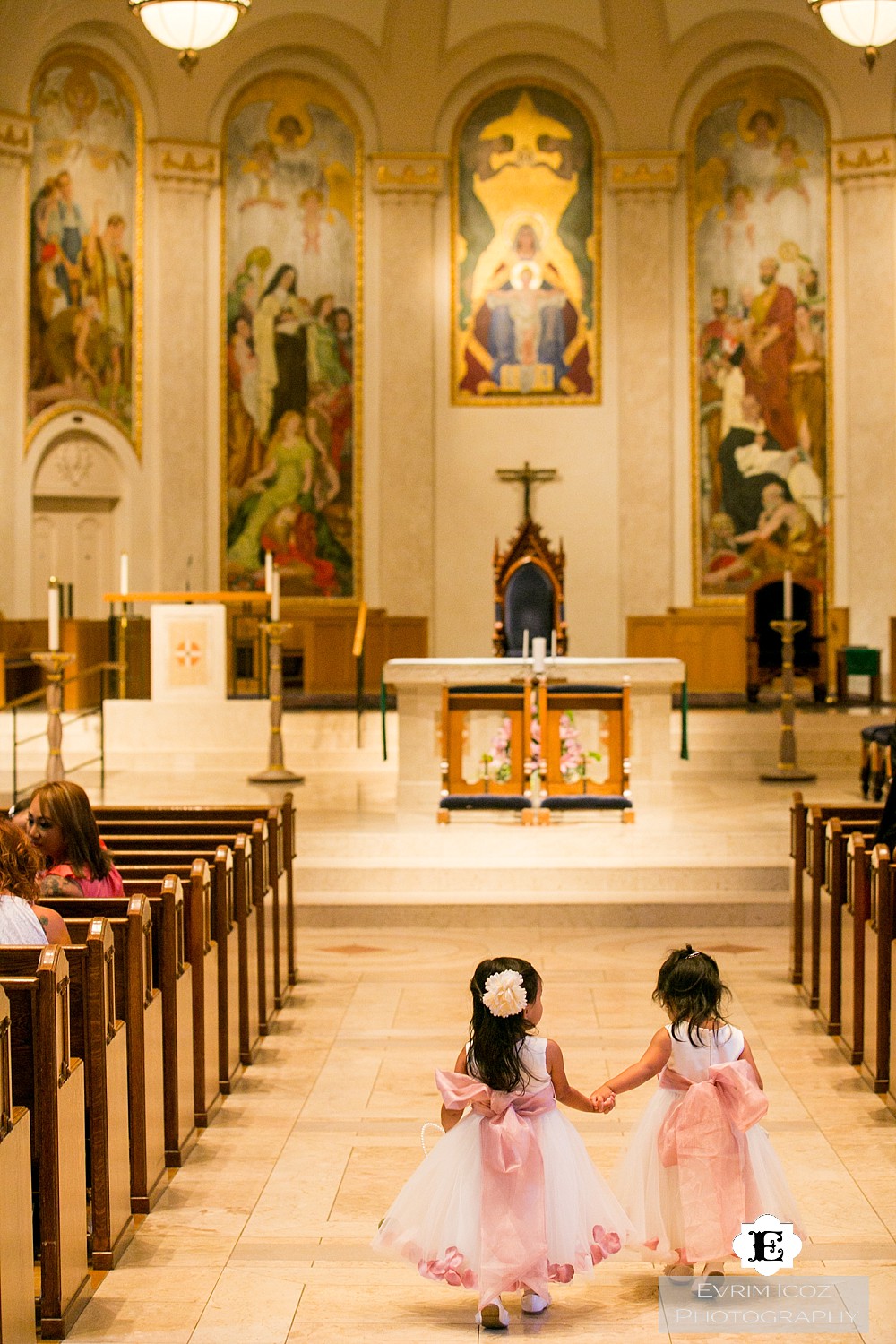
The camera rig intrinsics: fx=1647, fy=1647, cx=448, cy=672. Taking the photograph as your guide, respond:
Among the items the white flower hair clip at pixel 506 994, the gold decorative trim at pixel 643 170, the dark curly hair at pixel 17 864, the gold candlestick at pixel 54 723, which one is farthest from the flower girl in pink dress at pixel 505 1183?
the gold decorative trim at pixel 643 170

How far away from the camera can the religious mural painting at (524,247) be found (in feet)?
59.9

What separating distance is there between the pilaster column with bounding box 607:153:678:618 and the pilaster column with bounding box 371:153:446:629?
83.4 inches

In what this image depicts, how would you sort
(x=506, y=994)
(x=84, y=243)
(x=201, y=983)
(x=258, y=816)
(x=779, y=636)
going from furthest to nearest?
(x=84, y=243), (x=779, y=636), (x=258, y=816), (x=201, y=983), (x=506, y=994)

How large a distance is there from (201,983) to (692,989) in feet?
6.97

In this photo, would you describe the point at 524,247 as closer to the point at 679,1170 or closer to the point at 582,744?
the point at 582,744

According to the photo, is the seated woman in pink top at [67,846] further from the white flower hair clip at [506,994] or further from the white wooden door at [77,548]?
the white wooden door at [77,548]

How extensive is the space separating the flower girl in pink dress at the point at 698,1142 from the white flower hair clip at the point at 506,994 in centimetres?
35

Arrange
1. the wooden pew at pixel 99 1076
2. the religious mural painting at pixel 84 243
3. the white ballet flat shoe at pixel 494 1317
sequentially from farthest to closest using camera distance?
the religious mural painting at pixel 84 243, the wooden pew at pixel 99 1076, the white ballet flat shoe at pixel 494 1317

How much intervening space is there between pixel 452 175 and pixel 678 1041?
1557 cm

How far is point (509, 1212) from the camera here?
12.4 ft

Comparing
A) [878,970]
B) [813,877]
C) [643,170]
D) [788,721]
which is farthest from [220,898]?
[643,170]

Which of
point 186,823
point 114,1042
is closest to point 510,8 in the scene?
point 186,823

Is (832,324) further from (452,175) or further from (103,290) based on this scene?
(103,290)

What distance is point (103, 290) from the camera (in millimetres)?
17375
